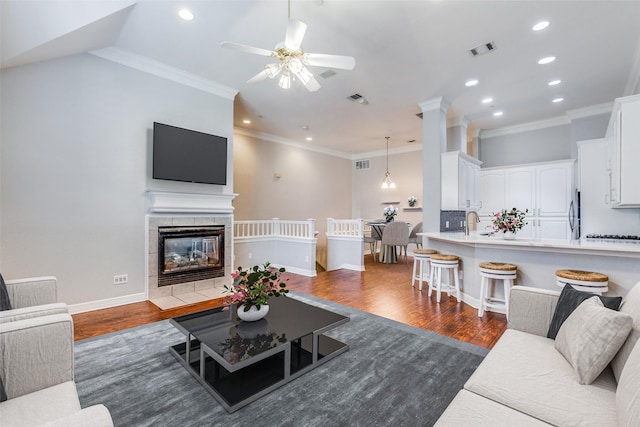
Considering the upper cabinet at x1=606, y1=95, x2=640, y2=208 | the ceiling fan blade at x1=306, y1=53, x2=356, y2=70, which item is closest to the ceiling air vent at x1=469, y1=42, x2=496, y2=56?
the upper cabinet at x1=606, y1=95, x2=640, y2=208

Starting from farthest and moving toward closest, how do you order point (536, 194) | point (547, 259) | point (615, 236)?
point (536, 194) < point (615, 236) < point (547, 259)

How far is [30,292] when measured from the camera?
7.15 ft

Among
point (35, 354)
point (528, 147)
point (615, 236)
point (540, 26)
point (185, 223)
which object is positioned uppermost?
point (540, 26)

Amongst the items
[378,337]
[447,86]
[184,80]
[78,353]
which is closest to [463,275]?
[378,337]

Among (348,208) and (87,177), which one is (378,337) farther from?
(348,208)

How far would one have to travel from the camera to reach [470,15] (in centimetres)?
300

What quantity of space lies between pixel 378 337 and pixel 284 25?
11.3ft

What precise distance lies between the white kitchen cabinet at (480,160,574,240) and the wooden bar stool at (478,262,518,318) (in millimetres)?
2474

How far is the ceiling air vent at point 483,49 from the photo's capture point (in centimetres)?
350

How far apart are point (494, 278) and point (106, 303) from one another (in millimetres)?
4809

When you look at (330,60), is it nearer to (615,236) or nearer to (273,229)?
(273,229)

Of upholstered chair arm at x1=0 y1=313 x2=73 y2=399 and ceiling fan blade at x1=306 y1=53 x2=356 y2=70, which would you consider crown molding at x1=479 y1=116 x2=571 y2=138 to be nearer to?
ceiling fan blade at x1=306 y1=53 x2=356 y2=70

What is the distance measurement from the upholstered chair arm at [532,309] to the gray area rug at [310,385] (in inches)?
22.6

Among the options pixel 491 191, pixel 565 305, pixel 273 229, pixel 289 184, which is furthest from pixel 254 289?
pixel 491 191
